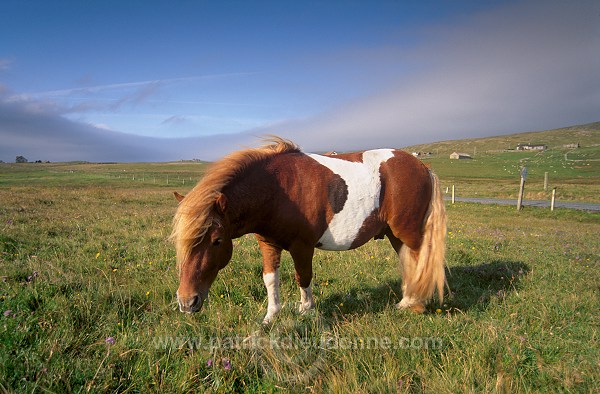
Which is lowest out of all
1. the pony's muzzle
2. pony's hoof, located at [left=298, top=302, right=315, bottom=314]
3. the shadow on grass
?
the shadow on grass

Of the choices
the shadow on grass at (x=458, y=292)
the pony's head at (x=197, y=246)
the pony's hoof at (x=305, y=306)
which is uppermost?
the pony's head at (x=197, y=246)

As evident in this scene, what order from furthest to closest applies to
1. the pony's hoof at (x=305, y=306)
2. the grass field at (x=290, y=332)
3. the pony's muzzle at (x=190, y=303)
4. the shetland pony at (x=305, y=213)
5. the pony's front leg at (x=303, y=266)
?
the pony's hoof at (x=305, y=306) → the pony's front leg at (x=303, y=266) → the shetland pony at (x=305, y=213) → the pony's muzzle at (x=190, y=303) → the grass field at (x=290, y=332)

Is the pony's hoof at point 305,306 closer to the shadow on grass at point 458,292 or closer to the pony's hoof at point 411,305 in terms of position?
the shadow on grass at point 458,292

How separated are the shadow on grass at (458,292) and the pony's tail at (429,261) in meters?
0.24

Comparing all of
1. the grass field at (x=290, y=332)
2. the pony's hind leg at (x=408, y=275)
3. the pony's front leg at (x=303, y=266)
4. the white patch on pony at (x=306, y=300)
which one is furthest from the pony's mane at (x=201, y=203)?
the pony's hind leg at (x=408, y=275)

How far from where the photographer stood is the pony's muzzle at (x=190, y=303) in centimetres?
284

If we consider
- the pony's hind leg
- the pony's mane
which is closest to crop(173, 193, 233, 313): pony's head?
the pony's mane

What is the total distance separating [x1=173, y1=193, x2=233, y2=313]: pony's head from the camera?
9.36 feet

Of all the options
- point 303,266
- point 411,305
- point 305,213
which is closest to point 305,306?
point 303,266

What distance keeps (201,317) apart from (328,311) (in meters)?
1.63

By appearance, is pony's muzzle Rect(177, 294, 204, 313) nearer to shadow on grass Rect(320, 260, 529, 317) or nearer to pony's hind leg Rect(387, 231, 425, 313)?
shadow on grass Rect(320, 260, 529, 317)

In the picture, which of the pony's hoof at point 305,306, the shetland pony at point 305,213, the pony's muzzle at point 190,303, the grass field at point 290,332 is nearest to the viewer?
the grass field at point 290,332

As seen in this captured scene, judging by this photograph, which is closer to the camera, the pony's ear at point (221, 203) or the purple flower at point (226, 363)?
the purple flower at point (226, 363)

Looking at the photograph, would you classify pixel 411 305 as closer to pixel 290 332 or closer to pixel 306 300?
pixel 306 300
